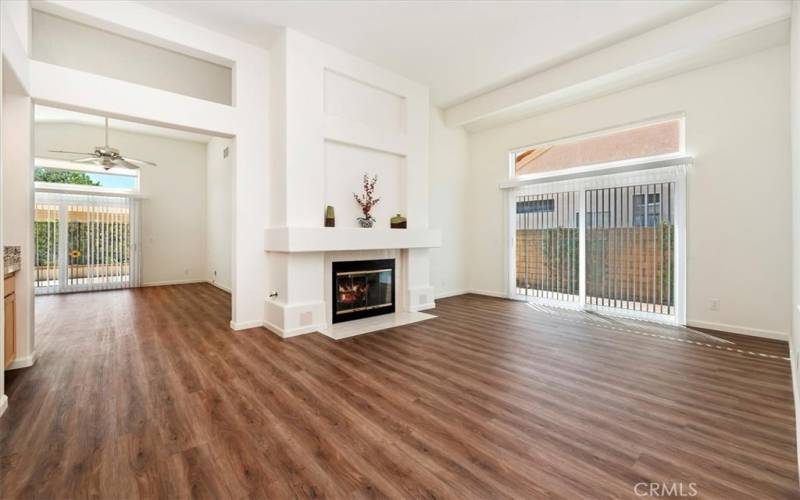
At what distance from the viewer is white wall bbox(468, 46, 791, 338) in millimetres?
3734

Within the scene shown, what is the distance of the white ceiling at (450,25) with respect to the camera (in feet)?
11.6

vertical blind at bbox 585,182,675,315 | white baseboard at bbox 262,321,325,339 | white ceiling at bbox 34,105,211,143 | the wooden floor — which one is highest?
white ceiling at bbox 34,105,211,143

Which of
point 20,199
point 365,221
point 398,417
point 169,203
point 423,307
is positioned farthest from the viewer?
point 169,203

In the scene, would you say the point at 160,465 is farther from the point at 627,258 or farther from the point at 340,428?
the point at 627,258

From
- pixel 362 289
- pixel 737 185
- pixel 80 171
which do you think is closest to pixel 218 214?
pixel 80 171

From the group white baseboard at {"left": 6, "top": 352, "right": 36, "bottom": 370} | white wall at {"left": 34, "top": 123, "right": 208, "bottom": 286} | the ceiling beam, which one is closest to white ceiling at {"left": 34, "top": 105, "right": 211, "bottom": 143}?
white wall at {"left": 34, "top": 123, "right": 208, "bottom": 286}

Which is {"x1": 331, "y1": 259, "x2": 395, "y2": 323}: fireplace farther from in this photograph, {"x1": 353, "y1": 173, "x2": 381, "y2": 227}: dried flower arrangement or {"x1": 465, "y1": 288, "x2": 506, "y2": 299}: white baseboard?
{"x1": 465, "y1": 288, "x2": 506, "y2": 299}: white baseboard

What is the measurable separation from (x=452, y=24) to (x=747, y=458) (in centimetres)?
438

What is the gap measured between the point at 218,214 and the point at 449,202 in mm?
5307

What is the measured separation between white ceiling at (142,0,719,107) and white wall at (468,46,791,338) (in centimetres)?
111

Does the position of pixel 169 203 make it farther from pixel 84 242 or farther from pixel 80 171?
pixel 84 242

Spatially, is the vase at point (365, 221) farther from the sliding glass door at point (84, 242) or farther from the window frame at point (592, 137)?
the sliding glass door at point (84, 242)

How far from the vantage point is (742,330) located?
394cm

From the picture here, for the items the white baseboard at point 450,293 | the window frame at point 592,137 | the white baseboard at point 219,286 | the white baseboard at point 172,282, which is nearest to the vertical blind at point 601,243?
the window frame at point 592,137
